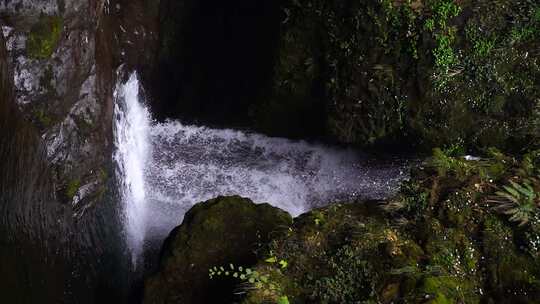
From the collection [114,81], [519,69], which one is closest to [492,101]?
[519,69]

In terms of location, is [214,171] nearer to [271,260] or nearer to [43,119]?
[43,119]

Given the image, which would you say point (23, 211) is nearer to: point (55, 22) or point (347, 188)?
point (55, 22)

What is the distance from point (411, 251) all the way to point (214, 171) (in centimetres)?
453

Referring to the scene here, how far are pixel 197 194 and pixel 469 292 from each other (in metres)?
4.96

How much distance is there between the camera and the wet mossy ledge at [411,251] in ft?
13.3

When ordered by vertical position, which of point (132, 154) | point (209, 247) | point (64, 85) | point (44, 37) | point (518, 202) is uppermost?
point (44, 37)

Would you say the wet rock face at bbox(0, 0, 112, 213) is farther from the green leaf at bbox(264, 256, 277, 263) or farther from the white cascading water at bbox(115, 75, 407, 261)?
the green leaf at bbox(264, 256, 277, 263)

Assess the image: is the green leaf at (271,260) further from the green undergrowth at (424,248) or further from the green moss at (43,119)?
the green moss at (43,119)

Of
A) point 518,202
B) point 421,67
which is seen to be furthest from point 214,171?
point 518,202

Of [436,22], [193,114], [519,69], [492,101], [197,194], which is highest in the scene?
[436,22]

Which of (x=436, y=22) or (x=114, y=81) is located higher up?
(x=436, y=22)

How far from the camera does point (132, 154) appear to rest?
319 inches

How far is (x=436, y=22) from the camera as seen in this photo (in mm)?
6406

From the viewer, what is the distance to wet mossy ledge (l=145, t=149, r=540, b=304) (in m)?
4.04
